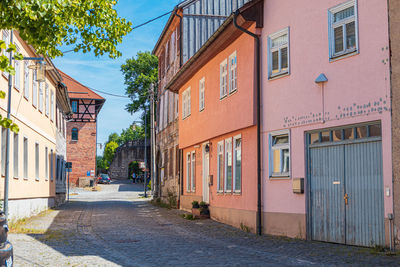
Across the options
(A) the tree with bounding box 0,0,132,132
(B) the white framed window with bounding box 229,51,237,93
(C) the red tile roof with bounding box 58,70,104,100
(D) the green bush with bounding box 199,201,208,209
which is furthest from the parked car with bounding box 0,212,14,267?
(C) the red tile roof with bounding box 58,70,104,100

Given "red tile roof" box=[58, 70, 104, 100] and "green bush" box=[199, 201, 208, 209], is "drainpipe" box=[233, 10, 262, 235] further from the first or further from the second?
"red tile roof" box=[58, 70, 104, 100]

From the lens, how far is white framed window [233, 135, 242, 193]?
16891 millimetres

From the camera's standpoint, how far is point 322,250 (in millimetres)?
11016

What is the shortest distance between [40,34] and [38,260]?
4.17 m

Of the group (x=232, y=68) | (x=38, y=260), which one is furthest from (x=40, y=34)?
(x=232, y=68)

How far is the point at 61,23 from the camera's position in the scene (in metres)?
9.55

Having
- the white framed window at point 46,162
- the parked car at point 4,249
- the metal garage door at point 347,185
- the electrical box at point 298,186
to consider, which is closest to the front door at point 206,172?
the electrical box at point 298,186

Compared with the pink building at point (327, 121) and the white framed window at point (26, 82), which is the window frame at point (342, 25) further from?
the white framed window at point (26, 82)

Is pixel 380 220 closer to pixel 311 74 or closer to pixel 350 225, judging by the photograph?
pixel 350 225

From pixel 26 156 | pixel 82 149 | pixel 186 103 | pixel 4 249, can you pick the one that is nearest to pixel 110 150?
pixel 82 149

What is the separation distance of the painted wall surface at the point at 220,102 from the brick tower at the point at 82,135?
1536 inches

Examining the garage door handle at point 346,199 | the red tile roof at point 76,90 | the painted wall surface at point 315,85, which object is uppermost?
the red tile roof at point 76,90

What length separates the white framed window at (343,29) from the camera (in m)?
11.7

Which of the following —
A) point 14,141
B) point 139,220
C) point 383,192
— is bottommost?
point 139,220
